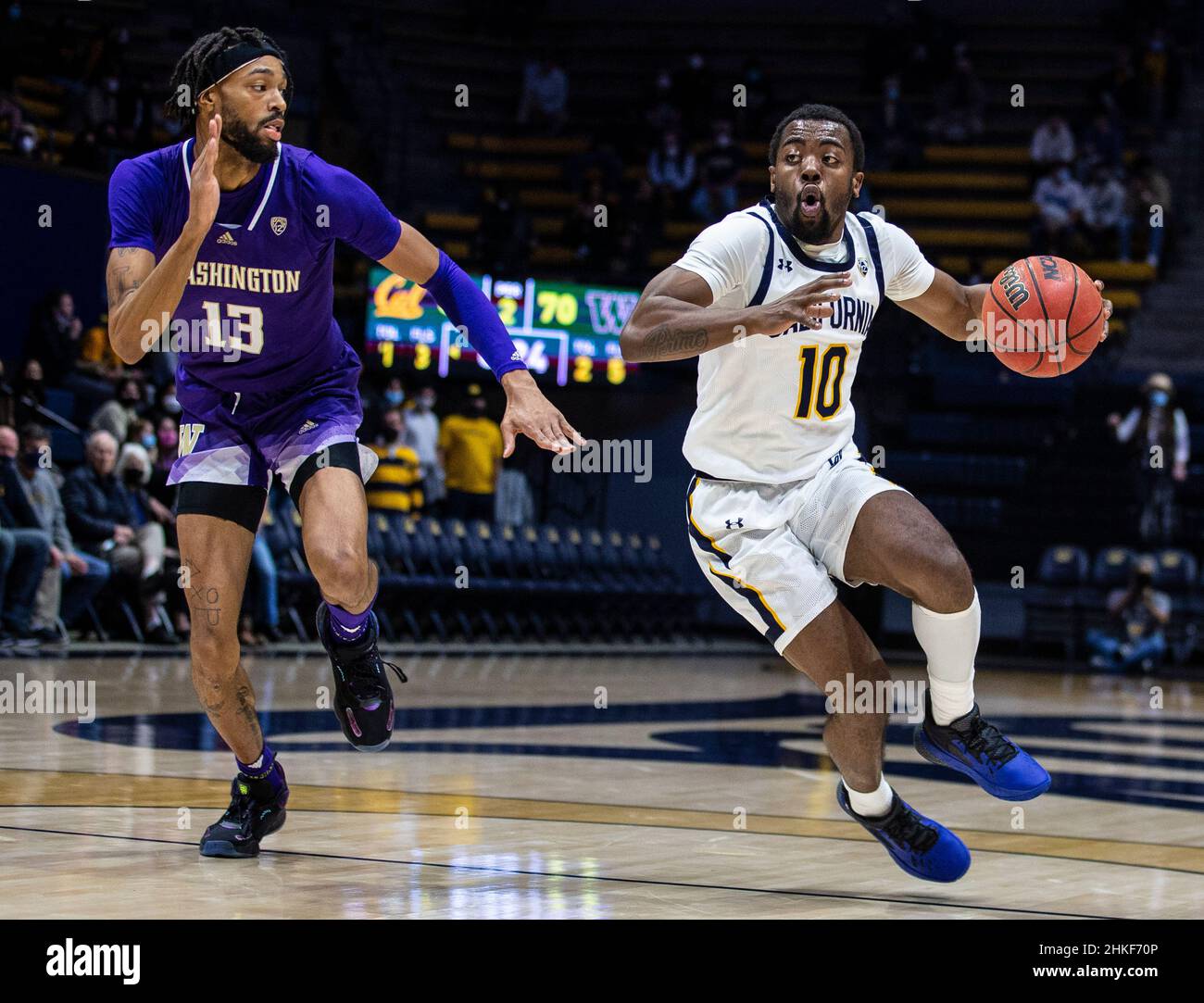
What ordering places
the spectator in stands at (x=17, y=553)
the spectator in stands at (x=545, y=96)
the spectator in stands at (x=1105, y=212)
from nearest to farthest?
the spectator in stands at (x=17, y=553), the spectator in stands at (x=1105, y=212), the spectator in stands at (x=545, y=96)

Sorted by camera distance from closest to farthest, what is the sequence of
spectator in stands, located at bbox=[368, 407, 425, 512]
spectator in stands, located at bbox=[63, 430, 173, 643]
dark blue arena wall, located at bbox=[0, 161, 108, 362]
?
spectator in stands, located at bbox=[63, 430, 173, 643] < dark blue arena wall, located at bbox=[0, 161, 108, 362] < spectator in stands, located at bbox=[368, 407, 425, 512]

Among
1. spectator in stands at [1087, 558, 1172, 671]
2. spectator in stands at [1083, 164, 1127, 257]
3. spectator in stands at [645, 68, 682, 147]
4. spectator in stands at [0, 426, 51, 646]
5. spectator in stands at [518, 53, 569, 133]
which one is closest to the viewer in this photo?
spectator in stands at [0, 426, 51, 646]

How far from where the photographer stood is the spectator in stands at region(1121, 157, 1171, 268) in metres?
20.8

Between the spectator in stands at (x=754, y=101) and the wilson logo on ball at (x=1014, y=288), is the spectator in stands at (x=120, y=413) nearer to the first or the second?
the wilson logo on ball at (x=1014, y=288)

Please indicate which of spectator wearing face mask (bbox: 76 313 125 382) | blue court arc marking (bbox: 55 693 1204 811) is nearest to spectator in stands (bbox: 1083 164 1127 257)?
blue court arc marking (bbox: 55 693 1204 811)

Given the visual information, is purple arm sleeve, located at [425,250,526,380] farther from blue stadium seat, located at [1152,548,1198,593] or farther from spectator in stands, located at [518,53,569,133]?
spectator in stands, located at [518,53,569,133]

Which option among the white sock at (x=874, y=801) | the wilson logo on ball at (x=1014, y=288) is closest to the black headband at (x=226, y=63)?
the wilson logo on ball at (x=1014, y=288)

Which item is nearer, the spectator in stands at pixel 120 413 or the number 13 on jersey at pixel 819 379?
the number 13 on jersey at pixel 819 379

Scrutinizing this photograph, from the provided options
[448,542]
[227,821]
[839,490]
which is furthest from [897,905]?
[448,542]

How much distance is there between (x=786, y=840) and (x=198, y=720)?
12.7 ft

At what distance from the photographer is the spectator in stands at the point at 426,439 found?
17.0 meters

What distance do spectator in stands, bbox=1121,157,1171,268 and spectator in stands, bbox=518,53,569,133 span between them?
7455mm

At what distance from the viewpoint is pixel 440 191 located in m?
22.8

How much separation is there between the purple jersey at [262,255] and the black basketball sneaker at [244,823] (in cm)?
117
